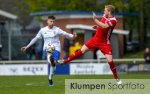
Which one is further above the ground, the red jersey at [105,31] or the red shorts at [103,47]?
the red jersey at [105,31]

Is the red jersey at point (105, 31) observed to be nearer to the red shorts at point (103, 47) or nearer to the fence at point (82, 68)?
the red shorts at point (103, 47)

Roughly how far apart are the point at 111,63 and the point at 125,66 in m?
16.6

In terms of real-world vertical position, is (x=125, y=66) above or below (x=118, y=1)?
below

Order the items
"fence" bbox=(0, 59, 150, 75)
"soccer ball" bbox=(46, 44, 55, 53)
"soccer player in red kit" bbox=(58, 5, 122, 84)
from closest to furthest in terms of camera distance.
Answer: "soccer player in red kit" bbox=(58, 5, 122, 84)
"soccer ball" bbox=(46, 44, 55, 53)
"fence" bbox=(0, 59, 150, 75)

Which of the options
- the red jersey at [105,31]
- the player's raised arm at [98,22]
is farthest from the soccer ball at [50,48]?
the player's raised arm at [98,22]

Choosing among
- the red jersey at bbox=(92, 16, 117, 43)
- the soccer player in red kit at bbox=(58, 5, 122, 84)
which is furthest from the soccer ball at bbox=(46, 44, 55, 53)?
the red jersey at bbox=(92, 16, 117, 43)

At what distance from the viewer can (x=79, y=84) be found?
14984 millimetres

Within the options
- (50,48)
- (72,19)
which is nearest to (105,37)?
(50,48)

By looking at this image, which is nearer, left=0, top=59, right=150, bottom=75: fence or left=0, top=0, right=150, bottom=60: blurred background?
left=0, top=59, right=150, bottom=75: fence

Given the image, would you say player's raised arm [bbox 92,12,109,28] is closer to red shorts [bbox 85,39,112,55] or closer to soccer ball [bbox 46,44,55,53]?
red shorts [bbox 85,39,112,55]

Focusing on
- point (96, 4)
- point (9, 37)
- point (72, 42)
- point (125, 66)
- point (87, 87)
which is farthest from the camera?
point (96, 4)

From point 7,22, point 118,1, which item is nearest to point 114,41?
point 118,1

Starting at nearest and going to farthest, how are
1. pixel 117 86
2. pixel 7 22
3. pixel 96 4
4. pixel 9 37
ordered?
1. pixel 117 86
2. pixel 9 37
3. pixel 7 22
4. pixel 96 4

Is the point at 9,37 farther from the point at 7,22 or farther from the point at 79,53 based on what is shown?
the point at 79,53
